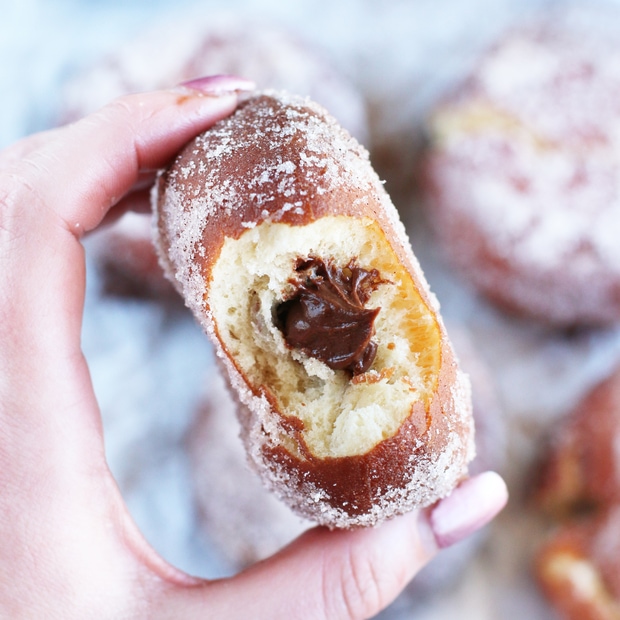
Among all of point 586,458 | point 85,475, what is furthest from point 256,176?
point 586,458

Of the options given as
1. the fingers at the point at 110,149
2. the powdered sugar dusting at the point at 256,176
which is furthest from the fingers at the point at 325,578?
the fingers at the point at 110,149

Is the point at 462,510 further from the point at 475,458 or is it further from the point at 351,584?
the point at 475,458

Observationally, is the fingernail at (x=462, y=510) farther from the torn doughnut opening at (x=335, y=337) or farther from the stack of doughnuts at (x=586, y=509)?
the stack of doughnuts at (x=586, y=509)

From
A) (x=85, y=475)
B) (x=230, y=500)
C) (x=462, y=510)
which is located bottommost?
(x=230, y=500)

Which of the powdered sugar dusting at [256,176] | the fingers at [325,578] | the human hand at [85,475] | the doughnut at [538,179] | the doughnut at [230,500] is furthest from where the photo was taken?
the doughnut at [538,179]

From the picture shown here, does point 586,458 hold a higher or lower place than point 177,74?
lower

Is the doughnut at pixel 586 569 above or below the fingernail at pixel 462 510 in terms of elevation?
below

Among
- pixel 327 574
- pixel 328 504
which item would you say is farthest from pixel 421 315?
pixel 327 574

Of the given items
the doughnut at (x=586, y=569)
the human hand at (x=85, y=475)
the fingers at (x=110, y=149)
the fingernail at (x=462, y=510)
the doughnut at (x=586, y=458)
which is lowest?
the doughnut at (x=586, y=569)

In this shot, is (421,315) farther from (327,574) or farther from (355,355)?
(327,574)
